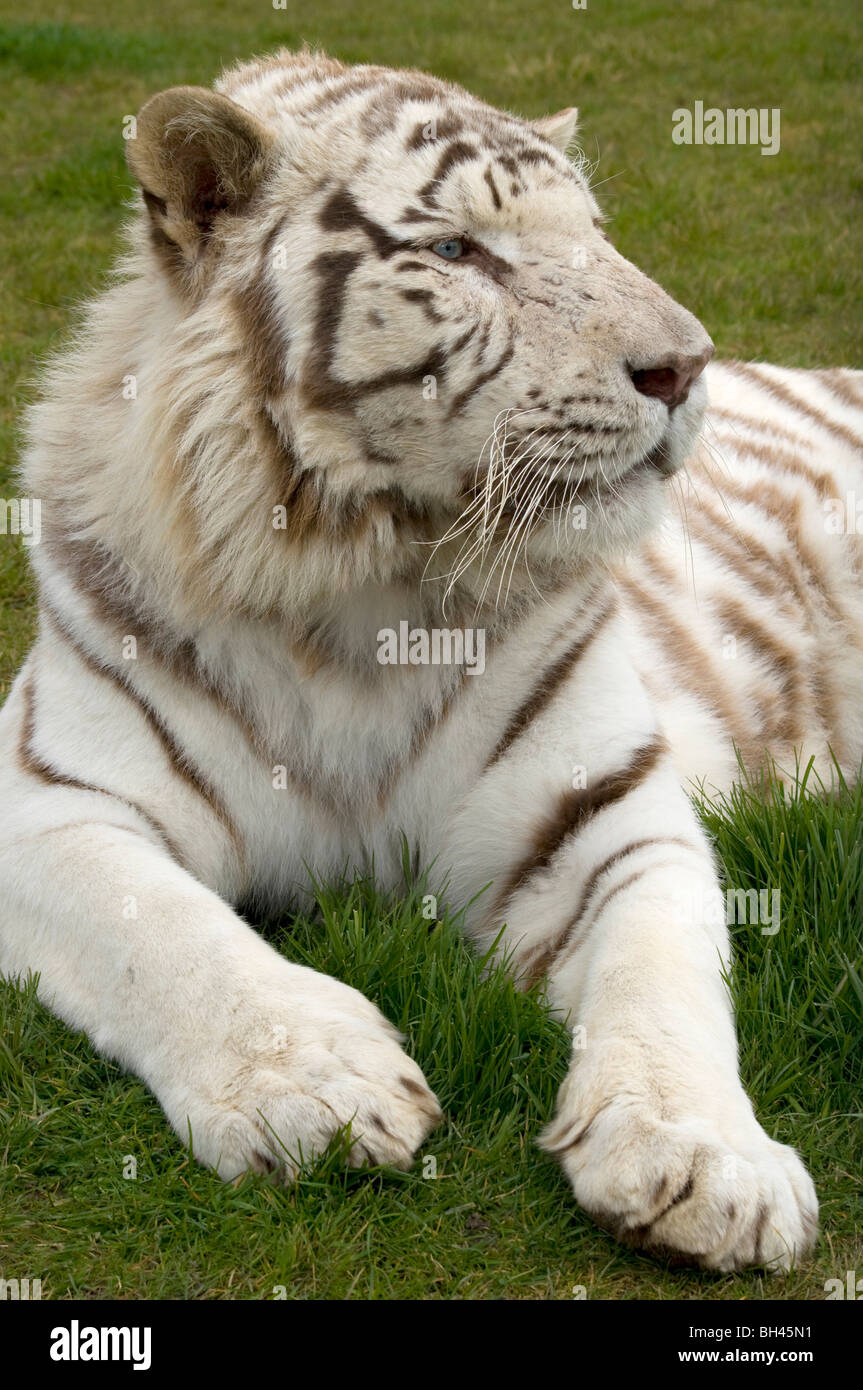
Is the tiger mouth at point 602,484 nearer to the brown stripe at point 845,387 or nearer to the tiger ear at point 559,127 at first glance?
the tiger ear at point 559,127

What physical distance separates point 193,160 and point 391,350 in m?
0.44

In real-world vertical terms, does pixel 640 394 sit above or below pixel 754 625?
above

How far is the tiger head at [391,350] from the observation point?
2322 millimetres

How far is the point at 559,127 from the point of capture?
2910mm

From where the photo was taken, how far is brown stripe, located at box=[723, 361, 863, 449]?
4.20 metres

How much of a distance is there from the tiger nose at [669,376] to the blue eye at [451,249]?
32 centimetres

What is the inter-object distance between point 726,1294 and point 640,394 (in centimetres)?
124

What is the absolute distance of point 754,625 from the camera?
11.9ft

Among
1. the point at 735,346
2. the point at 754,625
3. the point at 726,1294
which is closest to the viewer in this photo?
the point at 726,1294

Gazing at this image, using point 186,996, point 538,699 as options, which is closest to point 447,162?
point 538,699

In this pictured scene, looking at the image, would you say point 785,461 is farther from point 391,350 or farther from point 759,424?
point 391,350

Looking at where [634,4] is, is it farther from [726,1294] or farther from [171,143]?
[726,1294]

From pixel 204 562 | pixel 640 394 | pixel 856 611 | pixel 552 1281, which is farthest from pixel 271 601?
pixel 856 611

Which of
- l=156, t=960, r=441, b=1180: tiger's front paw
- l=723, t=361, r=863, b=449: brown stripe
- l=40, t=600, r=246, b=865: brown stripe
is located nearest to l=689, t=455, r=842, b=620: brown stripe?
l=723, t=361, r=863, b=449: brown stripe
